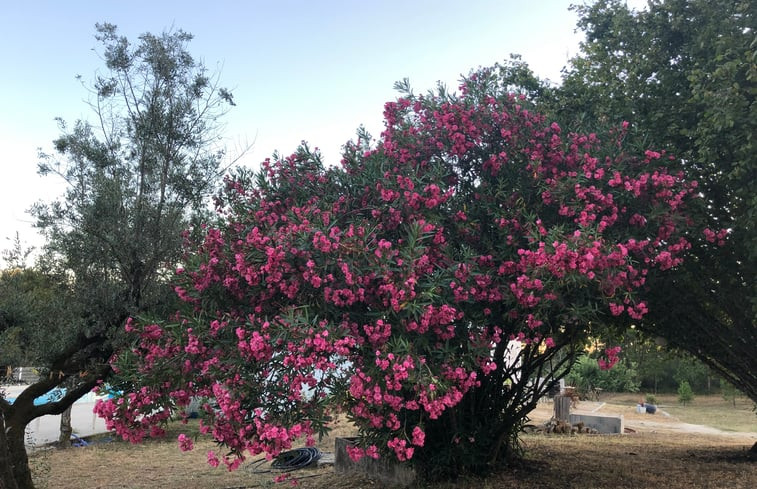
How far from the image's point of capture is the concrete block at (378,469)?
6820 millimetres

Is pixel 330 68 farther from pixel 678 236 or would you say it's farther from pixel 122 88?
pixel 678 236

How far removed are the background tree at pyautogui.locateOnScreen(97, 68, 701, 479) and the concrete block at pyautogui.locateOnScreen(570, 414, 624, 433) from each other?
8180 millimetres

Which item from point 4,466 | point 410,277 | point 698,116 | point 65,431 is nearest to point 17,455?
point 4,466

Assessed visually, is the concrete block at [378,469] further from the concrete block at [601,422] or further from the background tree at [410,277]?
the concrete block at [601,422]

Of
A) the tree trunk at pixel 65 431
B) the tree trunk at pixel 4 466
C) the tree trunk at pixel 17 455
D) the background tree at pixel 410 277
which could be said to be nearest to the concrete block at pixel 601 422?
the background tree at pixel 410 277

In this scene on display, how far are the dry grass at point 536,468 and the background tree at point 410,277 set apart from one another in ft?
3.81

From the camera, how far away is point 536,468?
24.6 ft

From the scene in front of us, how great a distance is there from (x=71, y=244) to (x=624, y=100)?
6.89 metres

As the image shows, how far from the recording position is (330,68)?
11.1 metres

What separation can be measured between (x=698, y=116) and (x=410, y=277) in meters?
3.96

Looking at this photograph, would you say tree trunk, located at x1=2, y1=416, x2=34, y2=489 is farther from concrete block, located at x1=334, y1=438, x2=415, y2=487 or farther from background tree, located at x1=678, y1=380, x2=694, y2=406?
background tree, located at x1=678, y1=380, x2=694, y2=406

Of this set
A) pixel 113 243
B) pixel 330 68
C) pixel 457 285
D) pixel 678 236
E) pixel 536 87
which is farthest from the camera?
pixel 330 68

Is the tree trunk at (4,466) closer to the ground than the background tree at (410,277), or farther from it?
closer to the ground

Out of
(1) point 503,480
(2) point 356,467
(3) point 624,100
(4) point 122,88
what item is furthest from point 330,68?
(1) point 503,480
